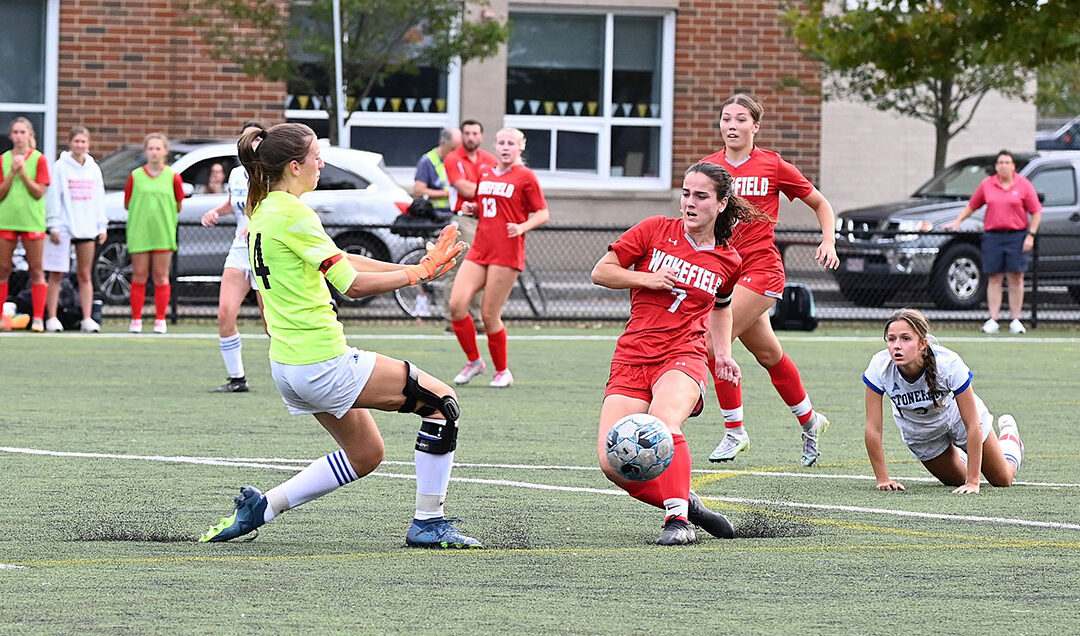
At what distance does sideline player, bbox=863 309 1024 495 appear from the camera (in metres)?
8.59

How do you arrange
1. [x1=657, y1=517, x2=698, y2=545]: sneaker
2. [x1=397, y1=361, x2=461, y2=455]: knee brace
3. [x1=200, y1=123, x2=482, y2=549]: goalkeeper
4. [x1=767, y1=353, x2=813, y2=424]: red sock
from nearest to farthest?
[x1=200, y1=123, x2=482, y2=549]: goalkeeper
[x1=397, y1=361, x2=461, y2=455]: knee brace
[x1=657, y1=517, x2=698, y2=545]: sneaker
[x1=767, y1=353, x2=813, y2=424]: red sock

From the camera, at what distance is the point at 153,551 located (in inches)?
273

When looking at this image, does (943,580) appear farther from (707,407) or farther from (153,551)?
(707,407)

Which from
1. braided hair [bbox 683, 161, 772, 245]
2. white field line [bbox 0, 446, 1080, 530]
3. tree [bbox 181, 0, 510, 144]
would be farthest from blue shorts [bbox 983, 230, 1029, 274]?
braided hair [bbox 683, 161, 772, 245]

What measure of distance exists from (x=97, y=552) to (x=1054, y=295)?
17.8m

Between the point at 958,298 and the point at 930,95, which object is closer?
the point at 958,298

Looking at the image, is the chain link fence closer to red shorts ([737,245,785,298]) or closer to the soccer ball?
red shorts ([737,245,785,298])

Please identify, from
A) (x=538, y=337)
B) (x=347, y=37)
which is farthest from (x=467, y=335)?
(x=347, y=37)

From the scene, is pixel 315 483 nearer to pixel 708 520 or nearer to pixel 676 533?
pixel 676 533

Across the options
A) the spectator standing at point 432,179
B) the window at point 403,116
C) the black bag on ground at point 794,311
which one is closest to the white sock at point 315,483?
the black bag on ground at point 794,311

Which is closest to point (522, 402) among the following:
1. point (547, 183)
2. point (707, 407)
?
point (707, 407)

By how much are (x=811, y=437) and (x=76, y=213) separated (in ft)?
34.3

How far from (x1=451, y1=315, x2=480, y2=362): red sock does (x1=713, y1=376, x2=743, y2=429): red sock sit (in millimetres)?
4183

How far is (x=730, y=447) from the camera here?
399 inches
